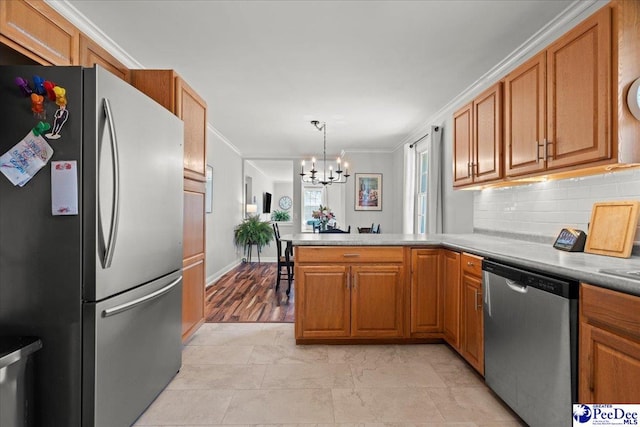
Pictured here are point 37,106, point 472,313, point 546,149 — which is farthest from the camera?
point 472,313

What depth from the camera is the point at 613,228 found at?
1.90 metres

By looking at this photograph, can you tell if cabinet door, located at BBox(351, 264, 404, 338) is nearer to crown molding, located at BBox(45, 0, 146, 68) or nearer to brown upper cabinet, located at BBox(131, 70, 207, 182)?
brown upper cabinet, located at BBox(131, 70, 207, 182)

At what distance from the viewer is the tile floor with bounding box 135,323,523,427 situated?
1878 mm

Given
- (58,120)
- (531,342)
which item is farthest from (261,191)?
(531,342)

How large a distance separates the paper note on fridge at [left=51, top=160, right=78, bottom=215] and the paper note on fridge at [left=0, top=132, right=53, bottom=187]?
6cm

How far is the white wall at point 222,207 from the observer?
18.2 feet

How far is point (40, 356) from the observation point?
1.47 m

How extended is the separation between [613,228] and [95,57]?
3.37 meters

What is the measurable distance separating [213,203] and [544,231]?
4753 millimetres

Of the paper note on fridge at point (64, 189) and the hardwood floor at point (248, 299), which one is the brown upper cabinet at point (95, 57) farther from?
the hardwood floor at point (248, 299)

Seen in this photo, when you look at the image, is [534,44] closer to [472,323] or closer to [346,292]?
[472,323]

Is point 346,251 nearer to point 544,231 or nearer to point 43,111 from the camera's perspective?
point 544,231

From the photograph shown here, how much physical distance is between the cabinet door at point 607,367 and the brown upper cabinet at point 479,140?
1.49 meters

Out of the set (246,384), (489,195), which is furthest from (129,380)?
Result: (489,195)
